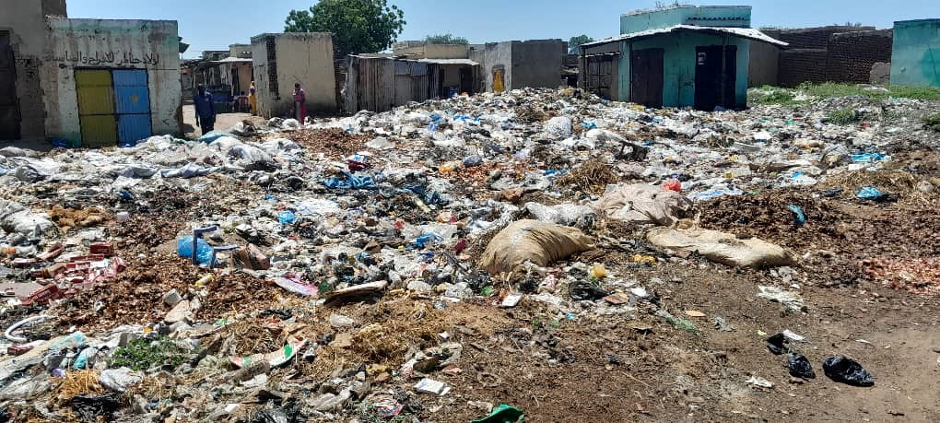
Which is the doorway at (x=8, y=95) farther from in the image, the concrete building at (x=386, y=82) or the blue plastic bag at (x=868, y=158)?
the blue plastic bag at (x=868, y=158)

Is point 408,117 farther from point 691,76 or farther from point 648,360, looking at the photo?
point 648,360

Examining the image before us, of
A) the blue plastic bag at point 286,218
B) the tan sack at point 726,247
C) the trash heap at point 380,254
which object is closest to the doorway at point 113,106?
the trash heap at point 380,254

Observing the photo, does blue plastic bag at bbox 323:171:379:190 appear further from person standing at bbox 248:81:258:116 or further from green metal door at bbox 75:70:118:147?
person standing at bbox 248:81:258:116

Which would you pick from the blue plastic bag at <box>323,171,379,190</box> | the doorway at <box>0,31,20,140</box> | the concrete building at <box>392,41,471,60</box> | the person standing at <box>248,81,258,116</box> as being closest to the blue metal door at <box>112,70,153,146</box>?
the doorway at <box>0,31,20,140</box>

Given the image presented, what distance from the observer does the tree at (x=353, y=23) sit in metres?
39.0

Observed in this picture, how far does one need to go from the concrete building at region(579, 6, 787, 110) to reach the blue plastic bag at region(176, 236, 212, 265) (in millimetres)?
14735

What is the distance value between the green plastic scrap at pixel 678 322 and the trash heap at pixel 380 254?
0.03 metres

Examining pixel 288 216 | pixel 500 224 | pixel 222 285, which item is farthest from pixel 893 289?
pixel 288 216

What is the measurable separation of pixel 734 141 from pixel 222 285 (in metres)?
9.78

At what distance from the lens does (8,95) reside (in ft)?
45.2

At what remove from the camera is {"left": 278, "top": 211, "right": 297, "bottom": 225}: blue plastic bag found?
774 cm

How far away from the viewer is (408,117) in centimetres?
1481

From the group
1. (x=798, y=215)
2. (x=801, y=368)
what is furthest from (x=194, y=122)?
(x=801, y=368)

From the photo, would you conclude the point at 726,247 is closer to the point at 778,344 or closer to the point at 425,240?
the point at 778,344
